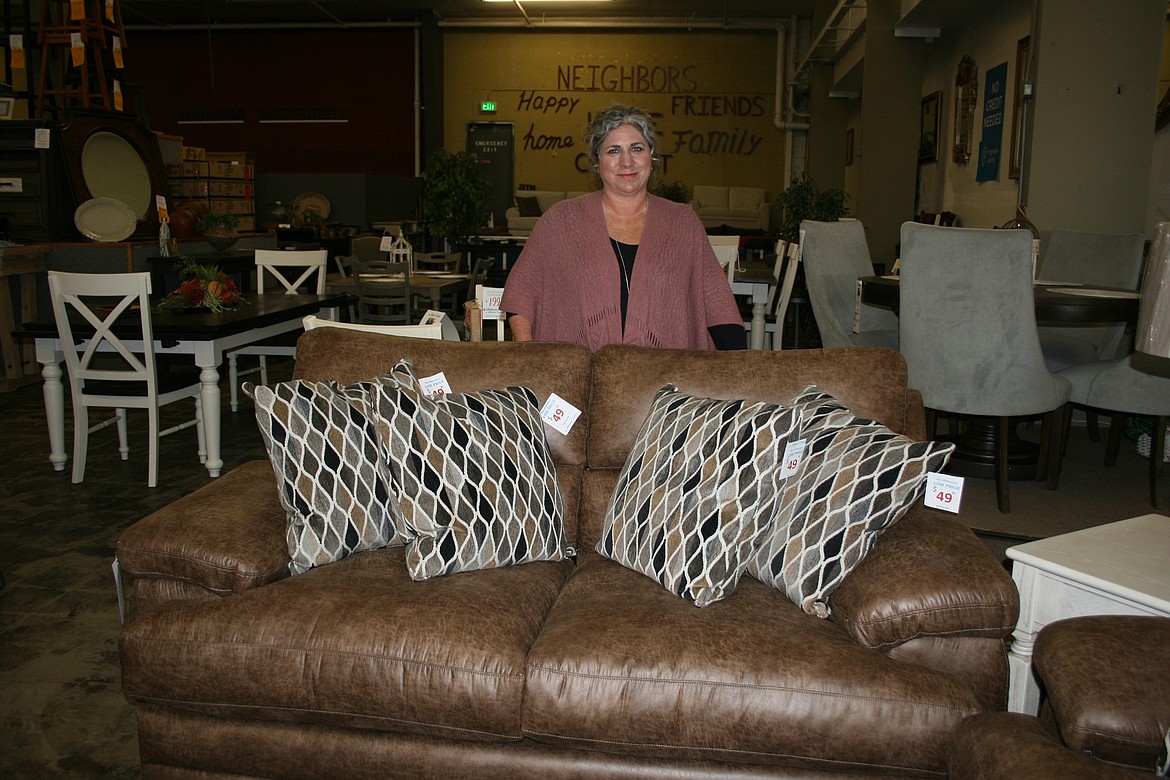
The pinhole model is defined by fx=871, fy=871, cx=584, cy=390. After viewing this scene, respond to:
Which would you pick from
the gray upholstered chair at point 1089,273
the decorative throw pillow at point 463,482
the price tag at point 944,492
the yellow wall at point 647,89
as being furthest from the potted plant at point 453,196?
the yellow wall at point 647,89

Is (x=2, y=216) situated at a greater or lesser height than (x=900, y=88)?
lesser

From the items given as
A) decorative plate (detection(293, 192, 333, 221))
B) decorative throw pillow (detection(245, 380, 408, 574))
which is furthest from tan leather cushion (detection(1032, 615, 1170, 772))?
decorative plate (detection(293, 192, 333, 221))

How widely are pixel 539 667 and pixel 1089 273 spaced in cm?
421

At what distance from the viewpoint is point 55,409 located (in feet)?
12.7

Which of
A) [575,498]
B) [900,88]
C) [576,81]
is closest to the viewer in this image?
[575,498]

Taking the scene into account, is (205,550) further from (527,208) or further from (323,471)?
(527,208)

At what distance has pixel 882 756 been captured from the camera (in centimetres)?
146

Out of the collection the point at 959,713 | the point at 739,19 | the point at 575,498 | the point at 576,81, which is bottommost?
the point at 959,713

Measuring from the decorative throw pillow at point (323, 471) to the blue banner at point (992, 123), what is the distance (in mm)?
6639

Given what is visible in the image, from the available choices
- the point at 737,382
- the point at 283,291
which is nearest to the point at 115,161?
the point at 283,291

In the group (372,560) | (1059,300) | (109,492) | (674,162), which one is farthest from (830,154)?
(372,560)

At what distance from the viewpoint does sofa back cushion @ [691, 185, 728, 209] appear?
507 inches

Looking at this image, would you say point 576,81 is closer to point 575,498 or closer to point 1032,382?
point 1032,382

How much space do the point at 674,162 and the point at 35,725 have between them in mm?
12448
